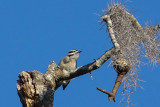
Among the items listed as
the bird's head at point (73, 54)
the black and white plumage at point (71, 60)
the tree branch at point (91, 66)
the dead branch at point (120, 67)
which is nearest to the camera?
the dead branch at point (120, 67)

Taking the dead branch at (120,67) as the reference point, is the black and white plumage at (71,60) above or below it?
above

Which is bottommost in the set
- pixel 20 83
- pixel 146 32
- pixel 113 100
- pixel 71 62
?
pixel 113 100

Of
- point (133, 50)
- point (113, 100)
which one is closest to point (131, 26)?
point (133, 50)

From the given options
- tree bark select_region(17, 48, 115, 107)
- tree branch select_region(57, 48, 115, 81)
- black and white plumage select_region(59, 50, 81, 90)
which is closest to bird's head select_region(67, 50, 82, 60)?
black and white plumage select_region(59, 50, 81, 90)

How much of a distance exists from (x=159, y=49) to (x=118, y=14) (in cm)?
99

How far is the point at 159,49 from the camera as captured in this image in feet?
22.0

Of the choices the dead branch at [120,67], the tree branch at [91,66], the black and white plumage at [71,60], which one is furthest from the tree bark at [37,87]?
the black and white plumage at [71,60]

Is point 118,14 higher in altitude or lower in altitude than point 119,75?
higher

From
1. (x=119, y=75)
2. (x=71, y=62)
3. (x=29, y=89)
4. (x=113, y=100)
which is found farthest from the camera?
(x=71, y=62)

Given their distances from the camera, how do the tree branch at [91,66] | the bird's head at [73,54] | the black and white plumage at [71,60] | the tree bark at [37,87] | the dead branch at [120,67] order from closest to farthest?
the dead branch at [120,67] < the tree branch at [91,66] < the tree bark at [37,87] < the black and white plumage at [71,60] < the bird's head at [73,54]

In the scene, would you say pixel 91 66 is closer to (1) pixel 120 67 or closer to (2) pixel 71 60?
(1) pixel 120 67

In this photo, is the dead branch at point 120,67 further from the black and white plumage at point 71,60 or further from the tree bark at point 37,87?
the black and white plumage at point 71,60

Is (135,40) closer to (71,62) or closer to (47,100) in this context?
(47,100)

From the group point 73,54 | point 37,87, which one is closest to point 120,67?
point 37,87
